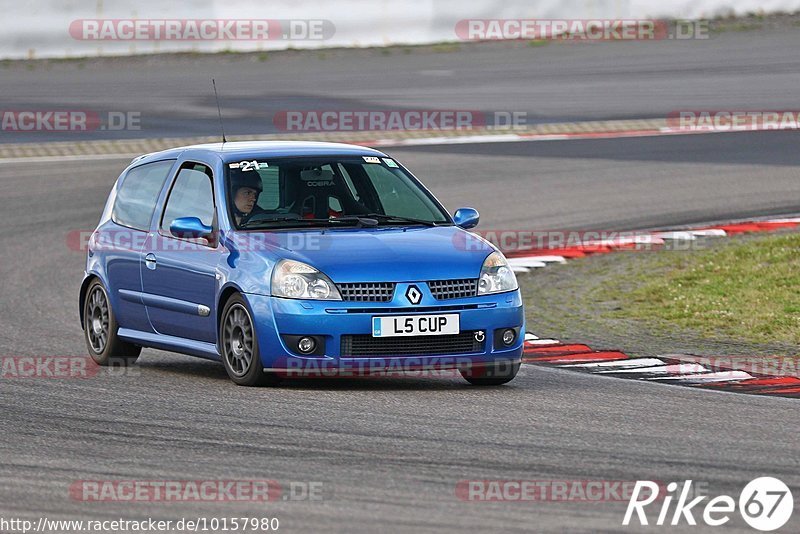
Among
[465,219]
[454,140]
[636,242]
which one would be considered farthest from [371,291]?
[454,140]

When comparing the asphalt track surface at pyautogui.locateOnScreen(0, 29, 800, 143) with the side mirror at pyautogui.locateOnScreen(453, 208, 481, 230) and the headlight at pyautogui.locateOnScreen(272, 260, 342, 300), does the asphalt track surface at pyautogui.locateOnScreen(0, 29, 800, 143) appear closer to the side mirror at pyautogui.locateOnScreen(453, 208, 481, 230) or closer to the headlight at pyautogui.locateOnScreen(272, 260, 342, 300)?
the side mirror at pyautogui.locateOnScreen(453, 208, 481, 230)

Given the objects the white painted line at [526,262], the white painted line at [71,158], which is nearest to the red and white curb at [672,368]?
the white painted line at [526,262]

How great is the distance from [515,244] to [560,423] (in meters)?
8.74

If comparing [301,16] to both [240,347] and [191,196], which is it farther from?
[240,347]

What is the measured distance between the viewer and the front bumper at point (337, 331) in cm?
933

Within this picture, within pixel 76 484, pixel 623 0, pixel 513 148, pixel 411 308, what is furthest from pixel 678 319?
pixel 623 0

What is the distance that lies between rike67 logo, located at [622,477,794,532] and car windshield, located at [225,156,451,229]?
12.6 ft

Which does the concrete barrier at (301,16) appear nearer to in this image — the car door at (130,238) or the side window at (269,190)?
the car door at (130,238)

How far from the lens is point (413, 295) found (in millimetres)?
9359

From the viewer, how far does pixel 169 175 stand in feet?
36.0

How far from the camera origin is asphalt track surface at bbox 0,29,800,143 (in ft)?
82.2

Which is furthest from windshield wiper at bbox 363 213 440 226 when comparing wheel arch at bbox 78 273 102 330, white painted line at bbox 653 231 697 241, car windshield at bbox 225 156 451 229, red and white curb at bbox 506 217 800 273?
white painted line at bbox 653 231 697 241

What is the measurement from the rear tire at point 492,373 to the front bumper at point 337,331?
13.4 inches

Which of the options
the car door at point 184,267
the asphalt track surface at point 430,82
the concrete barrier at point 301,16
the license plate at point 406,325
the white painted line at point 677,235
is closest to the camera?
the license plate at point 406,325
